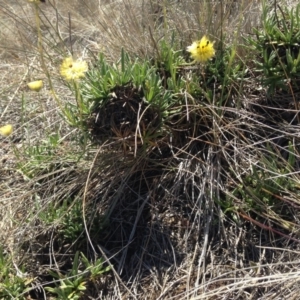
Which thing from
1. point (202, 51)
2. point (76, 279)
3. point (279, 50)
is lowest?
point (76, 279)

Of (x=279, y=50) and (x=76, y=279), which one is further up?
(x=279, y=50)

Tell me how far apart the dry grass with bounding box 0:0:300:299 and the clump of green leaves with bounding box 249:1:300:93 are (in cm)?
10

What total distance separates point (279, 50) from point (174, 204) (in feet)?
2.24

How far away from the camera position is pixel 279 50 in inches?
82.4

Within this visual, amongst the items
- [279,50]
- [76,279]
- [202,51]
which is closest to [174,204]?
[76,279]

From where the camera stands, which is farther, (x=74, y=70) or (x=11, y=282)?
(x=11, y=282)

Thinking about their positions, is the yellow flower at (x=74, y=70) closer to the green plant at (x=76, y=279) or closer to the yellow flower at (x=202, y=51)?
the yellow flower at (x=202, y=51)

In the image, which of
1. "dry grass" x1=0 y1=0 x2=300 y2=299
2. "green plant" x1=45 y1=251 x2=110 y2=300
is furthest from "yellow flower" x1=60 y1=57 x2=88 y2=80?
"green plant" x1=45 y1=251 x2=110 y2=300

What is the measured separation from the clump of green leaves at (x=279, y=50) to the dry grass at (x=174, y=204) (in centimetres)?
10

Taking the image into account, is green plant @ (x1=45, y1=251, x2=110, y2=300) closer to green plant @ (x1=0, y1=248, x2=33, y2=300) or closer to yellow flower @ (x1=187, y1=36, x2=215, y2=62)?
green plant @ (x1=0, y1=248, x2=33, y2=300)

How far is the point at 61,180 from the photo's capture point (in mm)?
2199

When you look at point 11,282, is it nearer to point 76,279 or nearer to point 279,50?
point 76,279

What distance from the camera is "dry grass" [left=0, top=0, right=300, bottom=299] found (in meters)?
1.91

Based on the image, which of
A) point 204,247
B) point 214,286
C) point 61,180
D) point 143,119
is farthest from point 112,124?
point 214,286
